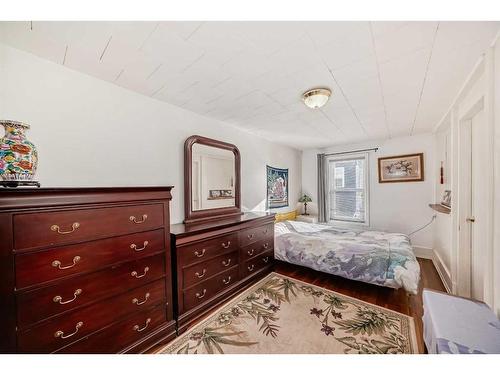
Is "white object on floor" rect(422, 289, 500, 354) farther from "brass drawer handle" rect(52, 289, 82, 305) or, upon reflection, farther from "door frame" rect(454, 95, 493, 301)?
"brass drawer handle" rect(52, 289, 82, 305)

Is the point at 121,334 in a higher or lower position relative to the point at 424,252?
higher

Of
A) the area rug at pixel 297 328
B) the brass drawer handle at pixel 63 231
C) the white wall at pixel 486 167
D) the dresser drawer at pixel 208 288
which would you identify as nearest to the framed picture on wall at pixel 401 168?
the white wall at pixel 486 167

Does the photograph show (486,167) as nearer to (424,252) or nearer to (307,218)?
(424,252)

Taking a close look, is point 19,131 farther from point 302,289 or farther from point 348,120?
point 348,120

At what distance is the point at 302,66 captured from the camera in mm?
1531

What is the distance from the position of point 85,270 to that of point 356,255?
8.74ft

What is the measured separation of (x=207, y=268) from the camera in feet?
6.47

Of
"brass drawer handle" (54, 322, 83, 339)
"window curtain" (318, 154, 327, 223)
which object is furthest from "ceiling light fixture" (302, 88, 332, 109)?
"window curtain" (318, 154, 327, 223)

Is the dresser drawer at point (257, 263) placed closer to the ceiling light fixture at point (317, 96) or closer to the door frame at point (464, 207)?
the ceiling light fixture at point (317, 96)

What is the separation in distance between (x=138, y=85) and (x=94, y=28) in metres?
0.68

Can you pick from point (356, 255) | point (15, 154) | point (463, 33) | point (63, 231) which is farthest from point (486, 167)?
point (15, 154)

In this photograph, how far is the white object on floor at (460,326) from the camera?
3.22 feet

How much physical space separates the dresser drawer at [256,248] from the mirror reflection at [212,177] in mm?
681

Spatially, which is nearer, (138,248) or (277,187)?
(138,248)
